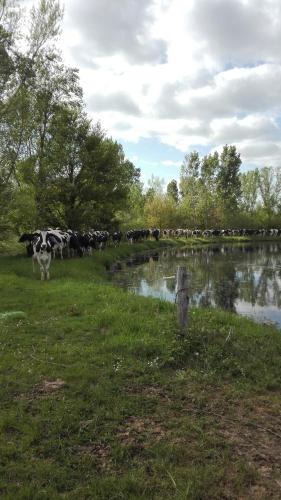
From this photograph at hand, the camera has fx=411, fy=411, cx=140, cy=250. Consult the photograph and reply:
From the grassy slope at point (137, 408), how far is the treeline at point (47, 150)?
10.1 meters

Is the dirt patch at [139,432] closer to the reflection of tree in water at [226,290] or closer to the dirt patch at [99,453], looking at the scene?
the dirt patch at [99,453]

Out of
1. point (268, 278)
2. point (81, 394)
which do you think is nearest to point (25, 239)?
point (268, 278)

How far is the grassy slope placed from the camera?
4.14m

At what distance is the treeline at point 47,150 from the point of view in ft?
59.2

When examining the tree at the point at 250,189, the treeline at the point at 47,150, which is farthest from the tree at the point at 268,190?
the treeline at the point at 47,150

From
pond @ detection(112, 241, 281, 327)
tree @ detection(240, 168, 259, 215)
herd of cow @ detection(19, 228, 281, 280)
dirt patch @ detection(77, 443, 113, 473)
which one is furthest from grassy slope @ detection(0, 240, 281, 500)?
tree @ detection(240, 168, 259, 215)

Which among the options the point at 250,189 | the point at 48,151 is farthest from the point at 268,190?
the point at 48,151

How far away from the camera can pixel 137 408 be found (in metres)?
5.61

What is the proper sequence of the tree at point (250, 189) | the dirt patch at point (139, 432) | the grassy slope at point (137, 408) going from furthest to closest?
the tree at point (250, 189)
the dirt patch at point (139, 432)
the grassy slope at point (137, 408)

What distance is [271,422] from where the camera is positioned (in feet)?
18.0

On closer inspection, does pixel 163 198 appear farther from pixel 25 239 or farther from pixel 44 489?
pixel 44 489

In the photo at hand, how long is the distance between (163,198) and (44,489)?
68740mm

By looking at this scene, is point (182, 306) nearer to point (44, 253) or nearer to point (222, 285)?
point (44, 253)

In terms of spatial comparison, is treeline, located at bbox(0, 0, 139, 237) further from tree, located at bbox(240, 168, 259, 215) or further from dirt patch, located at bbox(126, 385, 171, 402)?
tree, located at bbox(240, 168, 259, 215)
